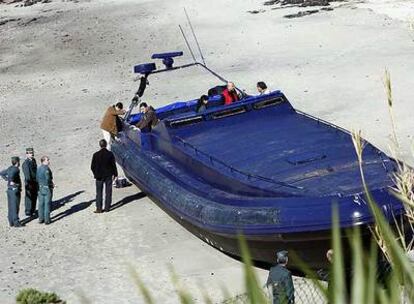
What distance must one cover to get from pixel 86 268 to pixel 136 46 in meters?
17.9

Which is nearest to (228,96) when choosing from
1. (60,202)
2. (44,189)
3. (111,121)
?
(111,121)

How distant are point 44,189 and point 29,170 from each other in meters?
0.46

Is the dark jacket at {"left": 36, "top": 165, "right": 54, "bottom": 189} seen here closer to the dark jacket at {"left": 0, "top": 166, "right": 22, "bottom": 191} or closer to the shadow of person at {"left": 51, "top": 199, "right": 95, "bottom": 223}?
the dark jacket at {"left": 0, "top": 166, "right": 22, "bottom": 191}

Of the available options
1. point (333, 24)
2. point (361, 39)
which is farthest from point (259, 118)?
point (333, 24)

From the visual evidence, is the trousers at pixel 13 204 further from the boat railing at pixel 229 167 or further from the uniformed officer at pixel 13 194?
the boat railing at pixel 229 167

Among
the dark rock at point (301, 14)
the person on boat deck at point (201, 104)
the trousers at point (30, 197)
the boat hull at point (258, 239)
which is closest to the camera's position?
the boat hull at point (258, 239)

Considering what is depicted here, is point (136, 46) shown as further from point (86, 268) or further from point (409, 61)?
point (86, 268)

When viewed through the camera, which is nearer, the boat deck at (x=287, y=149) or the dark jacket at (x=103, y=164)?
the boat deck at (x=287, y=149)

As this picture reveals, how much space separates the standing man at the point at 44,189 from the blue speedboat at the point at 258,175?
3.88ft

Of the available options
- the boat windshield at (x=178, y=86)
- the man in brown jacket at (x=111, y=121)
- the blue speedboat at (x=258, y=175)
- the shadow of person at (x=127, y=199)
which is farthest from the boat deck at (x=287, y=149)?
the boat windshield at (x=178, y=86)

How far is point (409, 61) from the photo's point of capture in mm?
21234

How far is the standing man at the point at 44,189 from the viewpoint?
12.1m

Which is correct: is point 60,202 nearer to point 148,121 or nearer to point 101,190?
point 101,190

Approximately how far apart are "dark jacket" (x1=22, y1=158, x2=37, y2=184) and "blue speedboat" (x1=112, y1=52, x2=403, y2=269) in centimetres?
130
